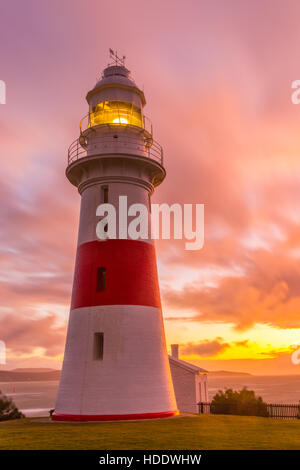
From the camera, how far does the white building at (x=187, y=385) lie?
28.8 meters

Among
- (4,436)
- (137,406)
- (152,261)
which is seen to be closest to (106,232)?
(152,261)

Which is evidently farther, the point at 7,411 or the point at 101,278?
the point at 7,411

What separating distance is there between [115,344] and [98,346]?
0.95 meters

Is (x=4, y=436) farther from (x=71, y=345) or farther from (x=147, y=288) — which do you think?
(x=147, y=288)

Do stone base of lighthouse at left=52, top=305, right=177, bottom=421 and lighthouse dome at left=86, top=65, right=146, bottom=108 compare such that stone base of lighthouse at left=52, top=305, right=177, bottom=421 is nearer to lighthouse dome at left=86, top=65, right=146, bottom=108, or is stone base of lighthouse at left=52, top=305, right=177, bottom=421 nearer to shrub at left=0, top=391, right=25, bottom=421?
lighthouse dome at left=86, top=65, right=146, bottom=108

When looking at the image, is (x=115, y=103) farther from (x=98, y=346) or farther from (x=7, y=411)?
(x=7, y=411)

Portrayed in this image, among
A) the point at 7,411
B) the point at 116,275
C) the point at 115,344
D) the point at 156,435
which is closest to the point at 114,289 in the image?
the point at 116,275

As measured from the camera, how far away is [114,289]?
62.5 ft

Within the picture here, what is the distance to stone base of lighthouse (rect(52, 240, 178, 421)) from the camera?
700 inches

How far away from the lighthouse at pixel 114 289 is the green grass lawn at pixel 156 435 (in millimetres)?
1306

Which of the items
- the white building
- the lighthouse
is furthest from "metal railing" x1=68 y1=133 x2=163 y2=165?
the white building
